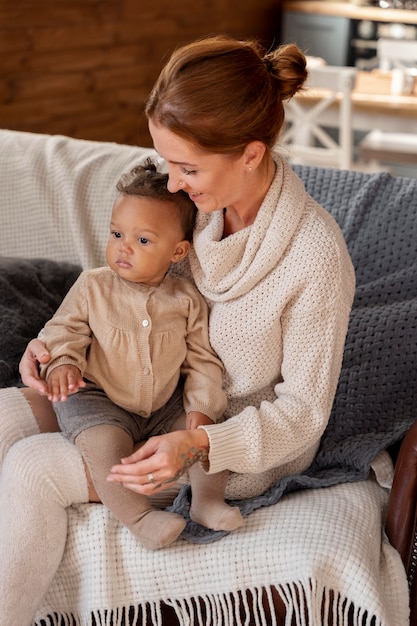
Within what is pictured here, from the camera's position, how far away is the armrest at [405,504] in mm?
1544

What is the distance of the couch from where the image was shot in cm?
148

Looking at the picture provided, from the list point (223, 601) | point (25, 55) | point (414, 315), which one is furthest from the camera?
point (25, 55)

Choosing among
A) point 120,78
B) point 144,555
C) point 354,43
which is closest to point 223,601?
point 144,555

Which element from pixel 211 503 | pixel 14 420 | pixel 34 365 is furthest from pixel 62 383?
pixel 211 503

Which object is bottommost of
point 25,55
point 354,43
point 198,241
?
point 354,43

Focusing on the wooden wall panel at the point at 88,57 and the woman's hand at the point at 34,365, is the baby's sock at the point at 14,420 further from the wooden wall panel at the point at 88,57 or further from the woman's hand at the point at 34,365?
the wooden wall panel at the point at 88,57

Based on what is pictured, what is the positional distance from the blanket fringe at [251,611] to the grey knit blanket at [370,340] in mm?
109

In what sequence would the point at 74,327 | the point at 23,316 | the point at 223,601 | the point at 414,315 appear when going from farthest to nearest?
the point at 23,316
the point at 414,315
the point at 74,327
the point at 223,601

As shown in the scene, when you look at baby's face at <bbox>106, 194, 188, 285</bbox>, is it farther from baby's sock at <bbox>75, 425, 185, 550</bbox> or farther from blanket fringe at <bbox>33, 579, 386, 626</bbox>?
blanket fringe at <bbox>33, 579, 386, 626</bbox>

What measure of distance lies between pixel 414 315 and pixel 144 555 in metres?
0.73

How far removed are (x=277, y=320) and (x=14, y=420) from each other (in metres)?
0.52

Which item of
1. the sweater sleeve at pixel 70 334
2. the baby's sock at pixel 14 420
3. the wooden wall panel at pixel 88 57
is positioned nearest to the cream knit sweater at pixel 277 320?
the sweater sleeve at pixel 70 334

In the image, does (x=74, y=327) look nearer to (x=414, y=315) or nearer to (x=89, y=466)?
(x=89, y=466)

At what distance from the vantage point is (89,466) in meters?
1.55
